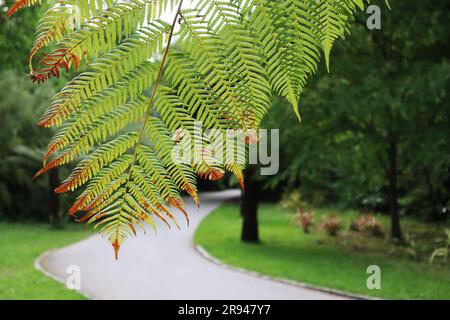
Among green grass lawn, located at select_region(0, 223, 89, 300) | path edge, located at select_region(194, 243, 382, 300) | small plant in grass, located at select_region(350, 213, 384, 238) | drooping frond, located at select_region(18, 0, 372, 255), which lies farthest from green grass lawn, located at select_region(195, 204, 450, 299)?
drooping frond, located at select_region(18, 0, 372, 255)

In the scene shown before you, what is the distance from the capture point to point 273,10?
0.54m

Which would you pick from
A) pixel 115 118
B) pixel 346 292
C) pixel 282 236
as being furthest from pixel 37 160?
pixel 115 118

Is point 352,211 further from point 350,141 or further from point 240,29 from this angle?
point 240,29

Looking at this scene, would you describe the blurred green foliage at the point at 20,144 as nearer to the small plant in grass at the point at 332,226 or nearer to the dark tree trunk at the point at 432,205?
the small plant in grass at the point at 332,226

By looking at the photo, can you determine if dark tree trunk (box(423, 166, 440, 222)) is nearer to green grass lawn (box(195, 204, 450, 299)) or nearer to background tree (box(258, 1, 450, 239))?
green grass lawn (box(195, 204, 450, 299))

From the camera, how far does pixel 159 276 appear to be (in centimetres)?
1116

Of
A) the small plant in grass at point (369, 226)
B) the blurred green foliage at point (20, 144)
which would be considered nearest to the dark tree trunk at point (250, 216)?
the small plant in grass at point (369, 226)

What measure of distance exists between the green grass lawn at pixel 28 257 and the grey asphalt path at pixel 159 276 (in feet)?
1.61

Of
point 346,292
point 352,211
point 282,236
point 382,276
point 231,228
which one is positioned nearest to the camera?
point 346,292

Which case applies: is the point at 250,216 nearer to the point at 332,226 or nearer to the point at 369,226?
the point at 332,226

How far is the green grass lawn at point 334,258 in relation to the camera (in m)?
10.1

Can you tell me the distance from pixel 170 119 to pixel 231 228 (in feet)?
64.4

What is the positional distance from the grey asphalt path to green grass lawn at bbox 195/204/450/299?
0.80 m

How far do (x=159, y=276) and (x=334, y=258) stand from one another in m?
5.06
